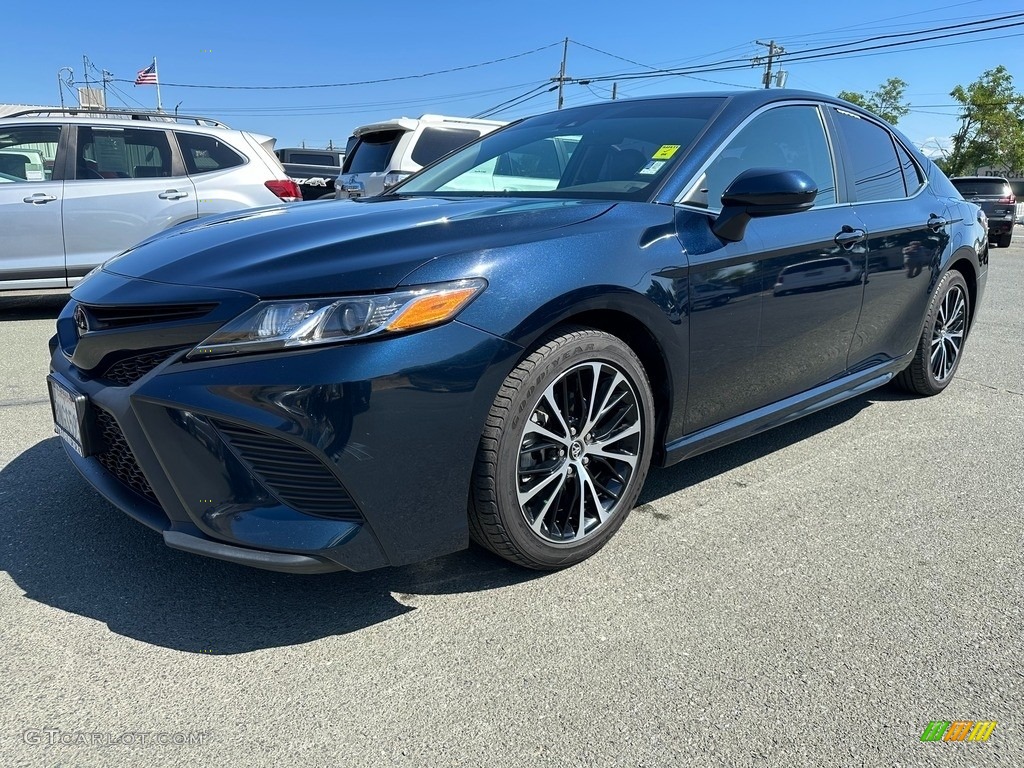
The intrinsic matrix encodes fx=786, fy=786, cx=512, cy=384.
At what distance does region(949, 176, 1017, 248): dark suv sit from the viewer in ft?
59.5

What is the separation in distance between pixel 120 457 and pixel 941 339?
166 inches

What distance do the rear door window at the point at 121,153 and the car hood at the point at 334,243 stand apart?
15.1ft

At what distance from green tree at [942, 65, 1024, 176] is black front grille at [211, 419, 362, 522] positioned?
170 feet

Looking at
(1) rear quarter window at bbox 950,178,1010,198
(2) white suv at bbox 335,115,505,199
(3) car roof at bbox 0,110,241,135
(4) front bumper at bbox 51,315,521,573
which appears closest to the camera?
(4) front bumper at bbox 51,315,521,573

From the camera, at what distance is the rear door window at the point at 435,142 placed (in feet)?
30.6

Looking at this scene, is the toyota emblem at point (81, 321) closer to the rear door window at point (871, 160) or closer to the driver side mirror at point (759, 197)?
the driver side mirror at point (759, 197)

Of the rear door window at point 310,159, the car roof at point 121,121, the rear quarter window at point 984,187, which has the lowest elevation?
the car roof at point 121,121

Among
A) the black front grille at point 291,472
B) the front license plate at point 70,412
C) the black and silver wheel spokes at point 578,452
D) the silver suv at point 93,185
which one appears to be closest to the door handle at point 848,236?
the black and silver wheel spokes at point 578,452

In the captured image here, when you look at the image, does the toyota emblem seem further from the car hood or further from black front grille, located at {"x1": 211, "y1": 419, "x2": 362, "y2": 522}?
black front grille, located at {"x1": 211, "y1": 419, "x2": 362, "y2": 522}

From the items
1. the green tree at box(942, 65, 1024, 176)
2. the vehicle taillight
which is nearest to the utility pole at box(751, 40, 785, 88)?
the green tree at box(942, 65, 1024, 176)

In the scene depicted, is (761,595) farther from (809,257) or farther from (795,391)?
(809,257)

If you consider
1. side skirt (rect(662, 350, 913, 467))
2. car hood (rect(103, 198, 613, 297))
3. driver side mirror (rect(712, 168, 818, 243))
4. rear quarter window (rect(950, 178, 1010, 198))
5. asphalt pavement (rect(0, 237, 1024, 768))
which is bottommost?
asphalt pavement (rect(0, 237, 1024, 768))

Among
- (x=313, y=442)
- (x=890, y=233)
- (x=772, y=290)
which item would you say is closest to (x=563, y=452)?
(x=313, y=442)

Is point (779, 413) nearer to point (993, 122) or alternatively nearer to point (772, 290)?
point (772, 290)
